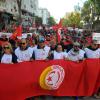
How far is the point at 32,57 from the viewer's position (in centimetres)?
1122

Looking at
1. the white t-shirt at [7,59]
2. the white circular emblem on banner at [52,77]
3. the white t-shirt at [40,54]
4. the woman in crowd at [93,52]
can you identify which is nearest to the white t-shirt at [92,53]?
the woman in crowd at [93,52]

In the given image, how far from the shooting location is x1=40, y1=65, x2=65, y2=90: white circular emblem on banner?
9227 mm

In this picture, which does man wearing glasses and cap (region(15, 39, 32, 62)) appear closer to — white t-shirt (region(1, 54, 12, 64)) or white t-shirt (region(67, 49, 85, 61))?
white t-shirt (region(1, 54, 12, 64))

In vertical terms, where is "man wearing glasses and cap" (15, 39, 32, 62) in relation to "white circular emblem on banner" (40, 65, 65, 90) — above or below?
above

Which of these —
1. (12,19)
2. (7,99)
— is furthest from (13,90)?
(12,19)

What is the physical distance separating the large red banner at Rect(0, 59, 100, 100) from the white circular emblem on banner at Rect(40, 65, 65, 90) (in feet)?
0.29

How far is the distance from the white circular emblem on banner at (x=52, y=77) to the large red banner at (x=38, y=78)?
0.29ft

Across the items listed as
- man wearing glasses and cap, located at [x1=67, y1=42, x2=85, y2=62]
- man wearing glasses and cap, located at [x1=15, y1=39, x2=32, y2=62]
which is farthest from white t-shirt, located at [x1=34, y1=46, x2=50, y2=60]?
man wearing glasses and cap, located at [x1=67, y1=42, x2=85, y2=62]

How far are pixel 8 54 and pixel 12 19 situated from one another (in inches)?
1838

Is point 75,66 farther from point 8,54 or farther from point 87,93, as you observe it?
point 8,54

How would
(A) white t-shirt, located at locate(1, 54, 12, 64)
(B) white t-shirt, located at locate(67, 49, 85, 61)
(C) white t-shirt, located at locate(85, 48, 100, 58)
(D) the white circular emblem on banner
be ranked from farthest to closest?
(C) white t-shirt, located at locate(85, 48, 100, 58), (B) white t-shirt, located at locate(67, 49, 85, 61), (A) white t-shirt, located at locate(1, 54, 12, 64), (D) the white circular emblem on banner

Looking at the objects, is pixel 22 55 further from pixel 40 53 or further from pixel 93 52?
pixel 93 52

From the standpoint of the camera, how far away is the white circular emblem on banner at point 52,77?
923 cm

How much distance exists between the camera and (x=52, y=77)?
9297mm
